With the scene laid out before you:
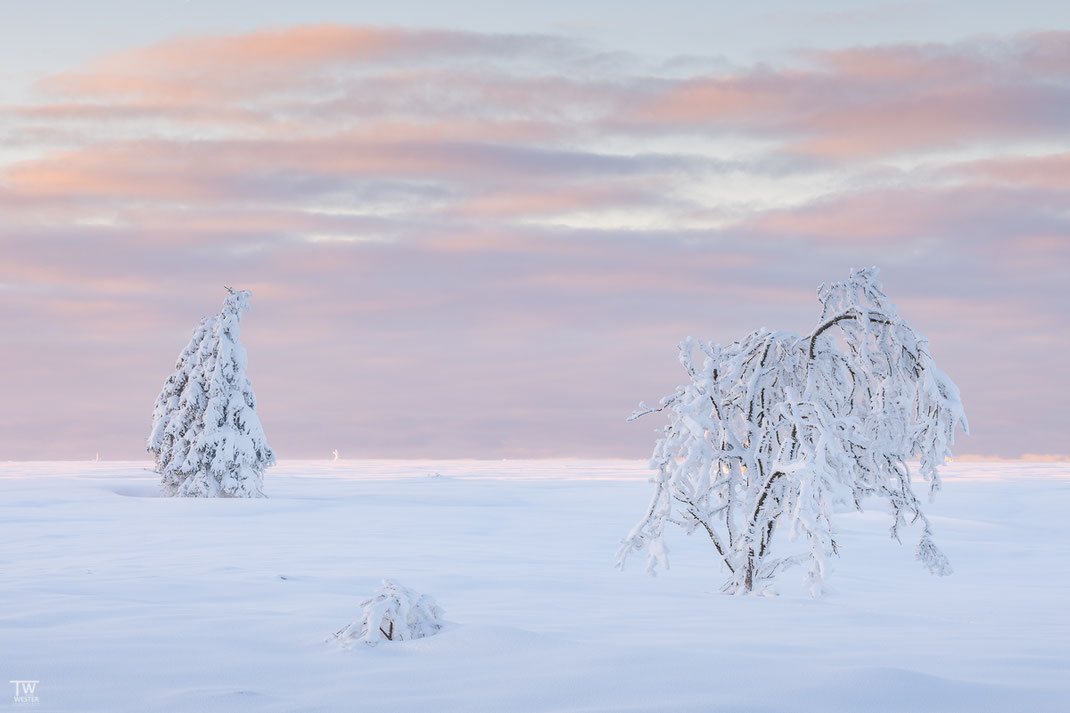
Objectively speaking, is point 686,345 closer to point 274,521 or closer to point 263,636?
point 263,636

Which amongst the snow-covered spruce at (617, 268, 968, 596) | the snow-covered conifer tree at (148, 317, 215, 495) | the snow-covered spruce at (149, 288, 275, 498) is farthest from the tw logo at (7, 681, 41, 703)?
the snow-covered conifer tree at (148, 317, 215, 495)

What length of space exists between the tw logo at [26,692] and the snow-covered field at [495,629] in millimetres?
72

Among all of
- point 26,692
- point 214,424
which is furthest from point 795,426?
point 214,424

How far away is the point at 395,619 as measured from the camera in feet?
25.1

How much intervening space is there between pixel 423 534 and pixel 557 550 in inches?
135

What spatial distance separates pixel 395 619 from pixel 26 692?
2.49 meters

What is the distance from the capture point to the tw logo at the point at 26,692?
595 cm

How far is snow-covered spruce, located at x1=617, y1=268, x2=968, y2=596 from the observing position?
12.0 m

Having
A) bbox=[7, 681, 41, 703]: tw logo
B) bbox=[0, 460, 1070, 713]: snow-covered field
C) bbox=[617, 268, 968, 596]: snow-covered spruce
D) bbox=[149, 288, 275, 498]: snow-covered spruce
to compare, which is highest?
bbox=[149, 288, 275, 498]: snow-covered spruce

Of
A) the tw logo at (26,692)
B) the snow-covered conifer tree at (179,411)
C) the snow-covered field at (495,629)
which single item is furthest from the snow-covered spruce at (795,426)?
the snow-covered conifer tree at (179,411)

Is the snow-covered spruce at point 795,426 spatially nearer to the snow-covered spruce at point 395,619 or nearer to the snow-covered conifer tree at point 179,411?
the snow-covered spruce at point 395,619

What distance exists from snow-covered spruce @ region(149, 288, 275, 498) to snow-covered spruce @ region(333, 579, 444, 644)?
100 ft

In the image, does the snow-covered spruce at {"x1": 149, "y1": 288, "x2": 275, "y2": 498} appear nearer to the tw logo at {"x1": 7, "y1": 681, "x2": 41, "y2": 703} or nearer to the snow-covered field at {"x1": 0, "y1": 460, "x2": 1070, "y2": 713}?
the snow-covered field at {"x1": 0, "y1": 460, "x2": 1070, "y2": 713}

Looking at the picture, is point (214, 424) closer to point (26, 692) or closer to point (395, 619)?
point (395, 619)
